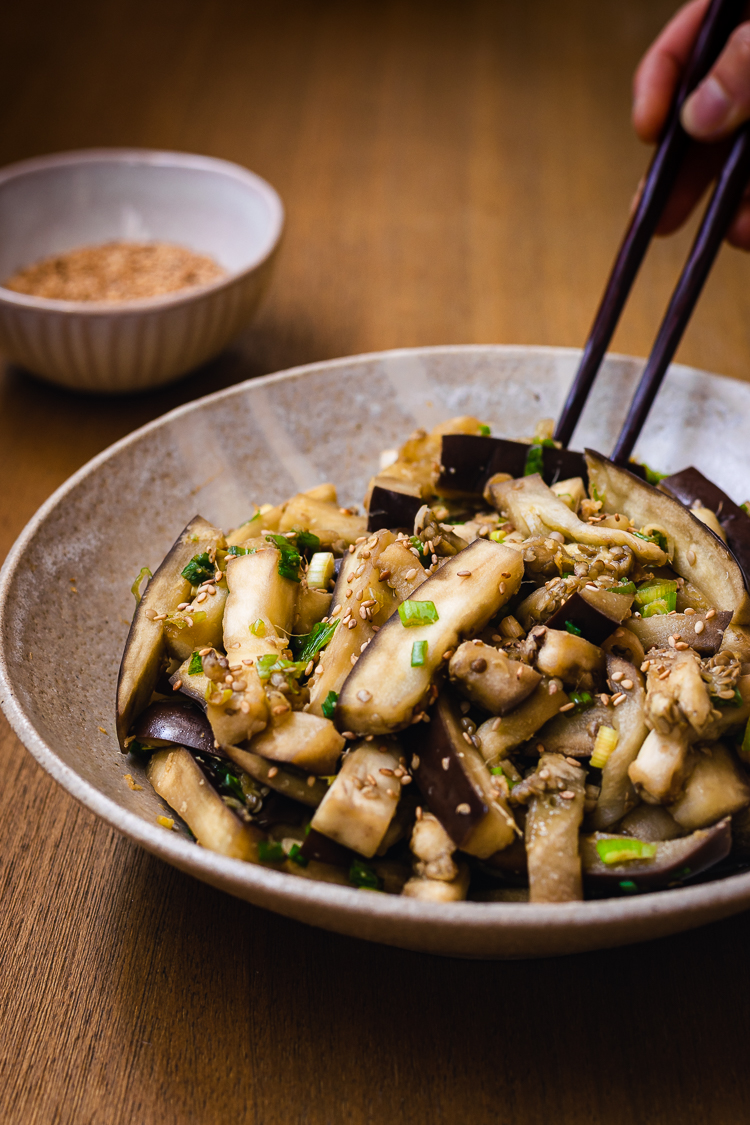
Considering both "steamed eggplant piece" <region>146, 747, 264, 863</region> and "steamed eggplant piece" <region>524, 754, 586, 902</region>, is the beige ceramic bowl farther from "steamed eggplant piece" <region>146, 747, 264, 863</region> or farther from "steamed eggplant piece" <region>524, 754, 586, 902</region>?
"steamed eggplant piece" <region>524, 754, 586, 902</region>

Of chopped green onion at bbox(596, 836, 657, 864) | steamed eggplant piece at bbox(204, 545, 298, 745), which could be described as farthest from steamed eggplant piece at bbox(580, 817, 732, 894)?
steamed eggplant piece at bbox(204, 545, 298, 745)

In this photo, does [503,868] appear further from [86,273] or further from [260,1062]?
[86,273]

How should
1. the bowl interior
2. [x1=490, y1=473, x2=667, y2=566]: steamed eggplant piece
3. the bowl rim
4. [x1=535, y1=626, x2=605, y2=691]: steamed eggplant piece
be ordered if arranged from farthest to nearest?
the bowl interior → the bowl rim → [x1=490, y1=473, x2=667, y2=566]: steamed eggplant piece → [x1=535, y1=626, x2=605, y2=691]: steamed eggplant piece

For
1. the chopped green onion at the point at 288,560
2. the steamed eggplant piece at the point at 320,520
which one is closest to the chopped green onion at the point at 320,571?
the chopped green onion at the point at 288,560

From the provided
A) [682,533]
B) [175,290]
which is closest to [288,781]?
[682,533]

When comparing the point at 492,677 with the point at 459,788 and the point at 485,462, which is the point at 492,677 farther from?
the point at 485,462

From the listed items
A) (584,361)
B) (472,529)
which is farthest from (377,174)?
(472,529)
